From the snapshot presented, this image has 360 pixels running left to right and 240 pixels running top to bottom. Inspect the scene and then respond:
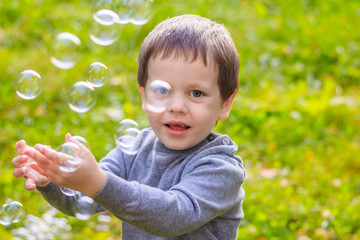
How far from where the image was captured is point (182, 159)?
199cm

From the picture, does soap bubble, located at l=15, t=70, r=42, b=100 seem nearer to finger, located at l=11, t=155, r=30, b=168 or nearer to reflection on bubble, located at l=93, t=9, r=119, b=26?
reflection on bubble, located at l=93, t=9, r=119, b=26

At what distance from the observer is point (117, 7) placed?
229 cm

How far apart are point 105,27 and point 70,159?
0.95m

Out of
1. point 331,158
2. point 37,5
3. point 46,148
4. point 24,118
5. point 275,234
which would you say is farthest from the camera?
point 37,5

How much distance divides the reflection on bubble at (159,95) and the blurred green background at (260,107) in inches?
45.7

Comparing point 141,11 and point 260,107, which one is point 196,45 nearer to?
point 141,11

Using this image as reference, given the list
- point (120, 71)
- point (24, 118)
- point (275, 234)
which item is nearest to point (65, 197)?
point (275, 234)

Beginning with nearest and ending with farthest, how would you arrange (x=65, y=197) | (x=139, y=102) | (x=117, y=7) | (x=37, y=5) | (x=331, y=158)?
(x=65, y=197)
(x=117, y=7)
(x=331, y=158)
(x=139, y=102)
(x=37, y=5)

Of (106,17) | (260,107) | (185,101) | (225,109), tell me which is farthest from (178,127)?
(260,107)

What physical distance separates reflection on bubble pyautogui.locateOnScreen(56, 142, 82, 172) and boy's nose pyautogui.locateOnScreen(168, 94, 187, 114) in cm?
39

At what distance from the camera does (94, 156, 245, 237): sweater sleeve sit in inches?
62.6

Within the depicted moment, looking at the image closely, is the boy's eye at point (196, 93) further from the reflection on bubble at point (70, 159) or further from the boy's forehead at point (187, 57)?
the reflection on bubble at point (70, 159)

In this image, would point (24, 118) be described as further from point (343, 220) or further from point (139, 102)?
point (343, 220)

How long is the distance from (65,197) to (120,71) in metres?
2.85
